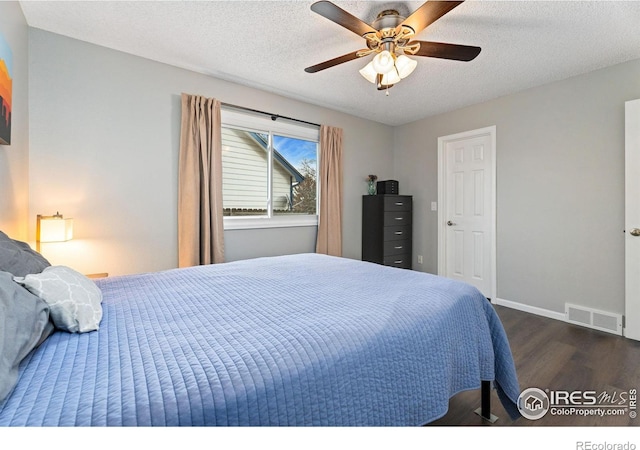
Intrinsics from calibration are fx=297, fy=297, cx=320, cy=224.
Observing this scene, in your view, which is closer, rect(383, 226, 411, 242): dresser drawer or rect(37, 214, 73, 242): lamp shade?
rect(37, 214, 73, 242): lamp shade

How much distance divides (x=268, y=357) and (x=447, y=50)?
6.95 ft

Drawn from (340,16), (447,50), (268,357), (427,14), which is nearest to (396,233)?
(447,50)

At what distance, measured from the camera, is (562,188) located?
10.1 feet

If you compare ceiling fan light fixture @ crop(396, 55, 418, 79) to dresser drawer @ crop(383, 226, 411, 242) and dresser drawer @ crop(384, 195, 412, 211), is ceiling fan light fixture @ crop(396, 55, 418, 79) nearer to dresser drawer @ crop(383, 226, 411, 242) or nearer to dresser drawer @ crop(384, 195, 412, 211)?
dresser drawer @ crop(384, 195, 412, 211)

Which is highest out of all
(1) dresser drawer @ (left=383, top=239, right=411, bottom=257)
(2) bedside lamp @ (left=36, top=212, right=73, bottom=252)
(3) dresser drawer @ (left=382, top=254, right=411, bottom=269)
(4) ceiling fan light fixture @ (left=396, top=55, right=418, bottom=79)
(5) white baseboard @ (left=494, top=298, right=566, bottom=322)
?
(4) ceiling fan light fixture @ (left=396, top=55, right=418, bottom=79)

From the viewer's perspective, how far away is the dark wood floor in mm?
1571

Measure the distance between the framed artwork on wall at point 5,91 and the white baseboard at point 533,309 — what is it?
4.57 m

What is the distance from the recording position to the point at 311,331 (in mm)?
992

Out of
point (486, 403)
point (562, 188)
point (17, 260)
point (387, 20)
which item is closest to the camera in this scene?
point (17, 260)

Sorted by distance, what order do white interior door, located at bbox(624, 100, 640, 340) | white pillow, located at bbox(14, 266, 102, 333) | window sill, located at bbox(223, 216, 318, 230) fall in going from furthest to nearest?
1. window sill, located at bbox(223, 216, 318, 230)
2. white interior door, located at bbox(624, 100, 640, 340)
3. white pillow, located at bbox(14, 266, 102, 333)

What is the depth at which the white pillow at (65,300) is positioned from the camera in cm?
97

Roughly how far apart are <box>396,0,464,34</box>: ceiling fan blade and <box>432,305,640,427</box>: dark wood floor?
6.99 ft

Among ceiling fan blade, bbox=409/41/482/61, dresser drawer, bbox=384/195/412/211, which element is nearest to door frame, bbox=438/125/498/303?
dresser drawer, bbox=384/195/412/211

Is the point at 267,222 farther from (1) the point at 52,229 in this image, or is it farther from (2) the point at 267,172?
(1) the point at 52,229
